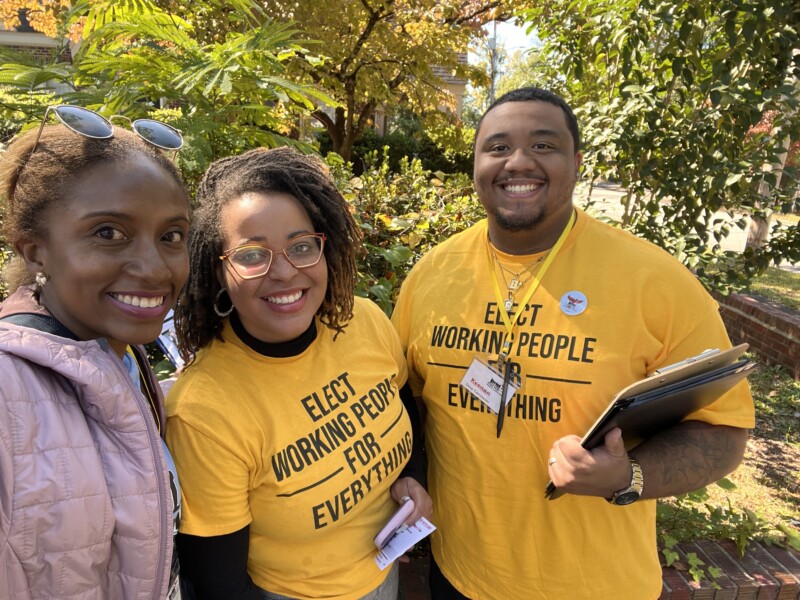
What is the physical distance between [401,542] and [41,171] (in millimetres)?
1326

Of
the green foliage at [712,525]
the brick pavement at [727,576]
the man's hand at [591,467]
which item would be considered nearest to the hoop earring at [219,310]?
the man's hand at [591,467]

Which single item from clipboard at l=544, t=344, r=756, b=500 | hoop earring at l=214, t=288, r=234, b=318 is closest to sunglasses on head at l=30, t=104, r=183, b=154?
hoop earring at l=214, t=288, r=234, b=318

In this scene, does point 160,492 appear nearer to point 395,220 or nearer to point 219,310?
point 219,310

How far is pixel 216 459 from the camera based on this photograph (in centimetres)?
137

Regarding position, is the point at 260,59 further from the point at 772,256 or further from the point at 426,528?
the point at 772,256

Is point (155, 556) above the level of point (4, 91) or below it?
below

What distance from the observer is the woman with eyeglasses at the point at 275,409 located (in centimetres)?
140

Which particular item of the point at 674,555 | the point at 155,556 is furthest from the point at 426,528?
the point at 674,555

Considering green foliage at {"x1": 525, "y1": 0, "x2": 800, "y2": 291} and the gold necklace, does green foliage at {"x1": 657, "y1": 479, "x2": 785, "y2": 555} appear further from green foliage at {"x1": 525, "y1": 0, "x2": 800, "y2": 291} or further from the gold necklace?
the gold necklace

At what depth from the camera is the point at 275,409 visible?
150 centimetres

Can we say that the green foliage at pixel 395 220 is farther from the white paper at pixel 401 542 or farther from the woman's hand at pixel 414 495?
the white paper at pixel 401 542

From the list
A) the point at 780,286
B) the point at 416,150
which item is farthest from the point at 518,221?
the point at 416,150

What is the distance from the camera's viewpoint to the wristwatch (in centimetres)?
155

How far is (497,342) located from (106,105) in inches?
66.3
